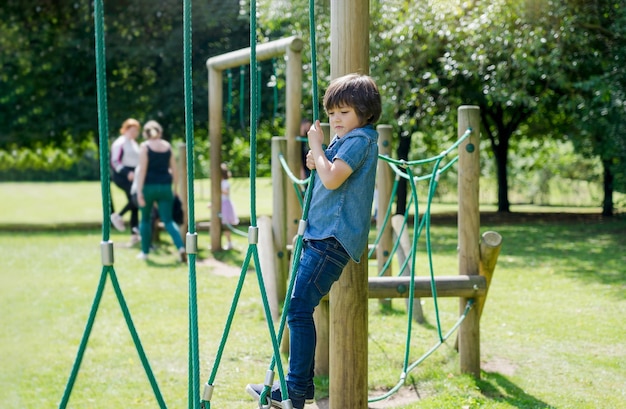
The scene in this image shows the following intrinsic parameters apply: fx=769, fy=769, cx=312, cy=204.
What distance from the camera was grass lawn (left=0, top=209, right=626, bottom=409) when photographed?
4.34 metres

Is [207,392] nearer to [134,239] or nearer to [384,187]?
[384,187]

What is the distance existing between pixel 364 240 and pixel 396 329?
288 centimetres

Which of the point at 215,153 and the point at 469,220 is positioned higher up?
the point at 215,153

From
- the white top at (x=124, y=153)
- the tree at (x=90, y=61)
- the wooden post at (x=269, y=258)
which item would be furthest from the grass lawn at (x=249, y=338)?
the tree at (x=90, y=61)

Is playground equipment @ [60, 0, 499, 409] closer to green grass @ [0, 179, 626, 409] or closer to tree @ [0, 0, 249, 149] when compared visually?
green grass @ [0, 179, 626, 409]

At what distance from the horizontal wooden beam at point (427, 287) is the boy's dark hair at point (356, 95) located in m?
1.57

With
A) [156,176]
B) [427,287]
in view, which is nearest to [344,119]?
[427,287]

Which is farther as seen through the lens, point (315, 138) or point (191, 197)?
point (315, 138)

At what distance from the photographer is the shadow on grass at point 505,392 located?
4.16m

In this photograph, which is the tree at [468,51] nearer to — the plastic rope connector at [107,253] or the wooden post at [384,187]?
the wooden post at [384,187]

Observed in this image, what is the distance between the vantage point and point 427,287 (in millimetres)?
4480

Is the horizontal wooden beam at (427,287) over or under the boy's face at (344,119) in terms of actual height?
under

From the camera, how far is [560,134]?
64.7 feet

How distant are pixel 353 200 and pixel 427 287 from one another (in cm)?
157
